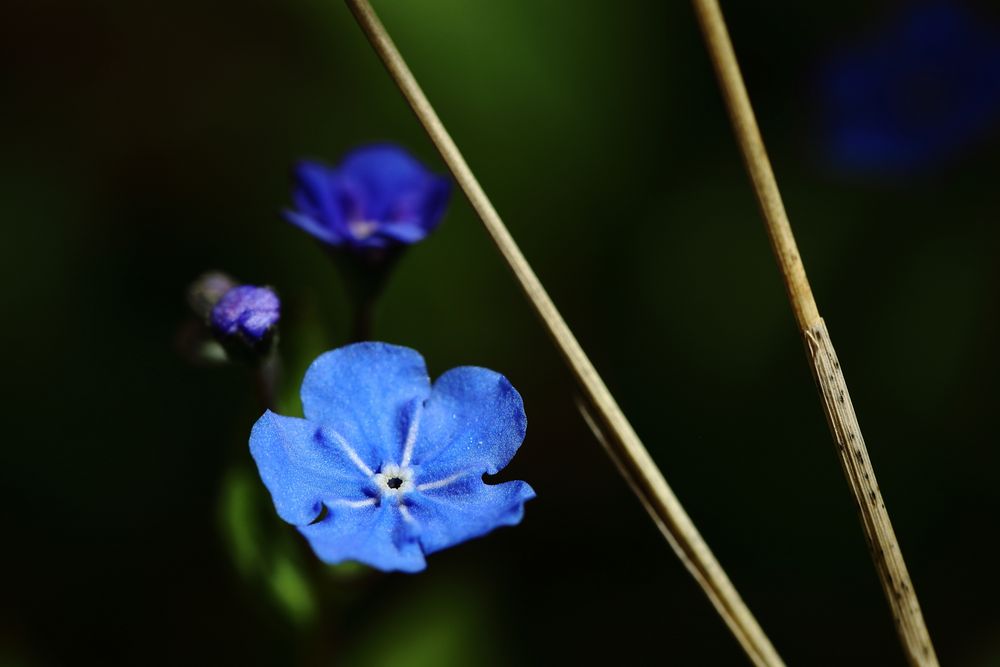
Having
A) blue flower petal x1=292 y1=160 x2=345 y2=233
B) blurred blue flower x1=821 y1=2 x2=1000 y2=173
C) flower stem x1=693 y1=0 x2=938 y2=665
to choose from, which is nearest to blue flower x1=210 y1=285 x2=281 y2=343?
blue flower petal x1=292 y1=160 x2=345 y2=233

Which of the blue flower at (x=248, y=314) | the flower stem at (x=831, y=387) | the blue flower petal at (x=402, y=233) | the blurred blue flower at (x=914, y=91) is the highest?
the blue flower at (x=248, y=314)

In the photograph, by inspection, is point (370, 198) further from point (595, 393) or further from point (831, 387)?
point (831, 387)

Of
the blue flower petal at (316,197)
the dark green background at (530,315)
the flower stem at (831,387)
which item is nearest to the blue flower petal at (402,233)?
the blue flower petal at (316,197)

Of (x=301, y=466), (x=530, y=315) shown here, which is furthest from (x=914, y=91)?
(x=301, y=466)

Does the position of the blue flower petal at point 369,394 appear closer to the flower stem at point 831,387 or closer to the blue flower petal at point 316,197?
the blue flower petal at point 316,197

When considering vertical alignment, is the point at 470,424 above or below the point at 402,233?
below

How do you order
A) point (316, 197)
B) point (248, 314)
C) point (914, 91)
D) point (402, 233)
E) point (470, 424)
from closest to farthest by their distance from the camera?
point (470, 424), point (248, 314), point (402, 233), point (316, 197), point (914, 91)

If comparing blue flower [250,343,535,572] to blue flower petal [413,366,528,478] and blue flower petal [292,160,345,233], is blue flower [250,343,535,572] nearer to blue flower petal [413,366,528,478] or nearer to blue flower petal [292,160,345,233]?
blue flower petal [413,366,528,478]

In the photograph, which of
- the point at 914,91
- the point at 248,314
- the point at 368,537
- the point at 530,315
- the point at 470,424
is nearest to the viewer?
the point at 368,537
